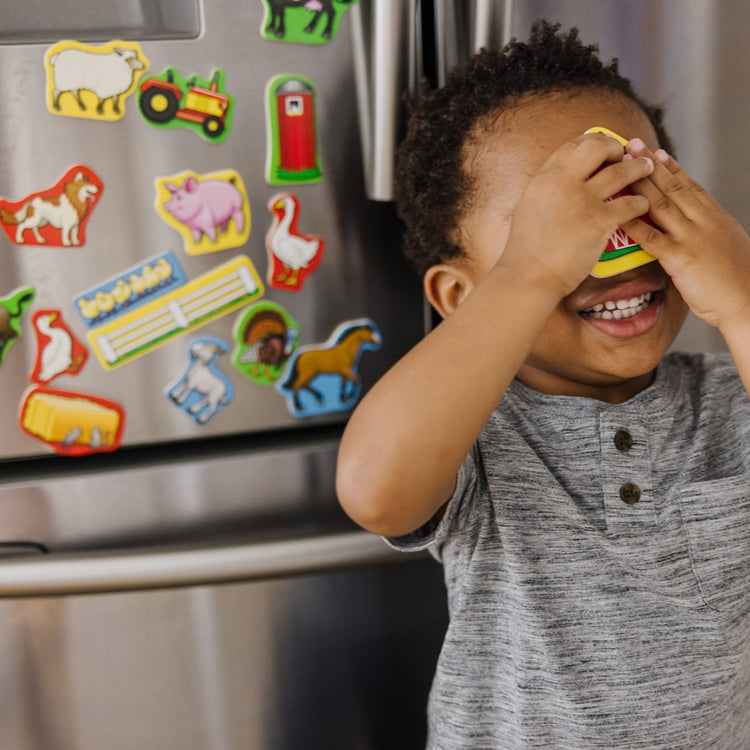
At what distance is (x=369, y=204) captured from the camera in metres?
0.77

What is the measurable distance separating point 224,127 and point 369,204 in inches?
5.5

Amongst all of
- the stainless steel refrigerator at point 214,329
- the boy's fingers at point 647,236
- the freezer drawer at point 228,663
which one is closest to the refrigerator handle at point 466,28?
the stainless steel refrigerator at point 214,329

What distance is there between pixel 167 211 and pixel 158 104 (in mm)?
85

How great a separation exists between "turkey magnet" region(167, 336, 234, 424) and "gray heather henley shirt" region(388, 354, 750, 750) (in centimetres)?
22

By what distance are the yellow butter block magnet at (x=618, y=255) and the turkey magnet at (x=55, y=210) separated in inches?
15.7

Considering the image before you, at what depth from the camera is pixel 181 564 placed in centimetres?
73

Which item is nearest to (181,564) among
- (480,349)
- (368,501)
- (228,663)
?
(228,663)

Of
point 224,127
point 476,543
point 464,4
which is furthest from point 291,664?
point 464,4

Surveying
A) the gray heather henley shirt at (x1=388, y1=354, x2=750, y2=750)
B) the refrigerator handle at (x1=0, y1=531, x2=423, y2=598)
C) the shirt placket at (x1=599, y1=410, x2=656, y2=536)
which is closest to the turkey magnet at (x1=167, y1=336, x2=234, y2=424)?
the refrigerator handle at (x1=0, y1=531, x2=423, y2=598)

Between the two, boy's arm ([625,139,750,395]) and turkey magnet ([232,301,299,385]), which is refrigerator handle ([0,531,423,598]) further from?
boy's arm ([625,139,750,395])

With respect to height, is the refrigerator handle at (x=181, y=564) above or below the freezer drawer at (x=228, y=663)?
above

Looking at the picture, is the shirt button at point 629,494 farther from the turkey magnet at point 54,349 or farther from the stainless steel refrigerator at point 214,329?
the turkey magnet at point 54,349

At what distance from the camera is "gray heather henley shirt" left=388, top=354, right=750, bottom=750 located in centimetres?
67

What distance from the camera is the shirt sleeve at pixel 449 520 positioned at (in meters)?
0.64
